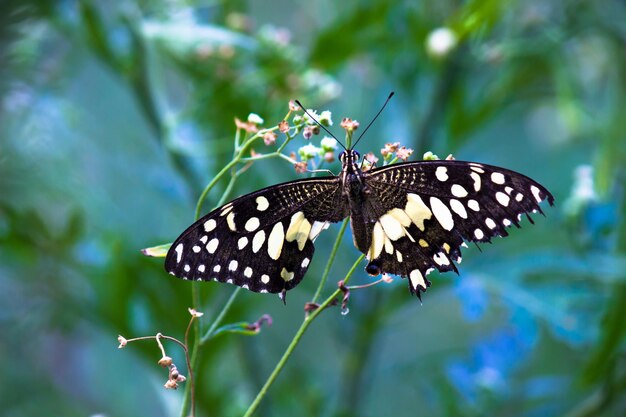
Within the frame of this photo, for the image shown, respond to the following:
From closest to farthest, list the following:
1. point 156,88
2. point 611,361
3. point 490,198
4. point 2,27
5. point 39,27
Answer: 1. point 2,27
2. point 490,198
3. point 611,361
4. point 156,88
5. point 39,27

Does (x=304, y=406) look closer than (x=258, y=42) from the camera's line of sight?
No

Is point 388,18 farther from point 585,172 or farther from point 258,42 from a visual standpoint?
point 585,172

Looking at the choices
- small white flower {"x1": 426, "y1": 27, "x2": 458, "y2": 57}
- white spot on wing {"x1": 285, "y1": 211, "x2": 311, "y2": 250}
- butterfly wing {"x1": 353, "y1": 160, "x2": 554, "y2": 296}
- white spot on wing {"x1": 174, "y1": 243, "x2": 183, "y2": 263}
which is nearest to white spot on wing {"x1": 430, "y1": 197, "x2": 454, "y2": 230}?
butterfly wing {"x1": 353, "y1": 160, "x2": 554, "y2": 296}

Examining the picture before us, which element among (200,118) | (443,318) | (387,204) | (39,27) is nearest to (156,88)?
(200,118)

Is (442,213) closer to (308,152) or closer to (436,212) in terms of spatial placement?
(436,212)

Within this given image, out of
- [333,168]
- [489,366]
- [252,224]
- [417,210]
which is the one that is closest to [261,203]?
[252,224]

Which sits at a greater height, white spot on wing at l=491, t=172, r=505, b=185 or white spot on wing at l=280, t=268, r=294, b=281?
white spot on wing at l=491, t=172, r=505, b=185

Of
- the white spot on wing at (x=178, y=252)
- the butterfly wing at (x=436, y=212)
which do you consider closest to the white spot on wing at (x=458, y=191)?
the butterfly wing at (x=436, y=212)

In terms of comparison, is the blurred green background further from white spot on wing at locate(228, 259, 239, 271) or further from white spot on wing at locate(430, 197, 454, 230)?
white spot on wing at locate(228, 259, 239, 271)
